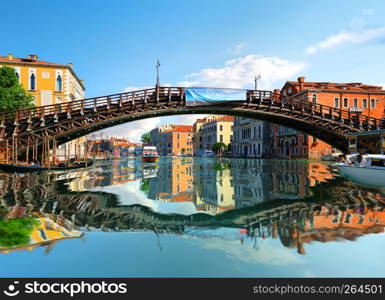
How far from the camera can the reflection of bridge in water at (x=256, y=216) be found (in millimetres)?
5652

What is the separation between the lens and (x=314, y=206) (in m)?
8.13

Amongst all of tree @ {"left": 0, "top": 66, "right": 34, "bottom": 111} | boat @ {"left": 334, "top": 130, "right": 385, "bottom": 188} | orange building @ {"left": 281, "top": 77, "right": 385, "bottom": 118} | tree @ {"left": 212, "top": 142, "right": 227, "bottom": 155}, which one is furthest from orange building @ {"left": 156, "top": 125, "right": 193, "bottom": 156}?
boat @ {"left": 334, "top": 130, "right": 385, "bottom": 188}

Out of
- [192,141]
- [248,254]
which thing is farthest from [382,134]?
[192,141]

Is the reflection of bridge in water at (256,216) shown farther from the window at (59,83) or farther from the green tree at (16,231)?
the window at (59,83)

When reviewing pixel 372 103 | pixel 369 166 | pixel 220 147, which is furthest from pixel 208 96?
pixel 220 147

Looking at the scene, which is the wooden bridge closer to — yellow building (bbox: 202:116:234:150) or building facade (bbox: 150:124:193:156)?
yellow building (bbox: 202:116:234:150)

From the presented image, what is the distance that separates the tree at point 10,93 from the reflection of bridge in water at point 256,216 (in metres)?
29.3

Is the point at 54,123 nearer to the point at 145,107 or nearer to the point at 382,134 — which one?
the point at 145,107

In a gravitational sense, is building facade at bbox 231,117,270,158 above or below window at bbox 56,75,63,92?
below

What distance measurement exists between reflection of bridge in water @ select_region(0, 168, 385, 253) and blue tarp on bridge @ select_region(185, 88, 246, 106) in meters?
17.3

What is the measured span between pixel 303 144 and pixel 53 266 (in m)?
47.7

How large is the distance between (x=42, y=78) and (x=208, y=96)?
3378 centimetres

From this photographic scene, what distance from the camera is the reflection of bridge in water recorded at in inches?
223

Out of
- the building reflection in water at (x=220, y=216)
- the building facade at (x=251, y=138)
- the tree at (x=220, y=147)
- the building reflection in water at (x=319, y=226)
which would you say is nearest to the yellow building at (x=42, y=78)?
the building reflection in water at (x=220, y=216)
